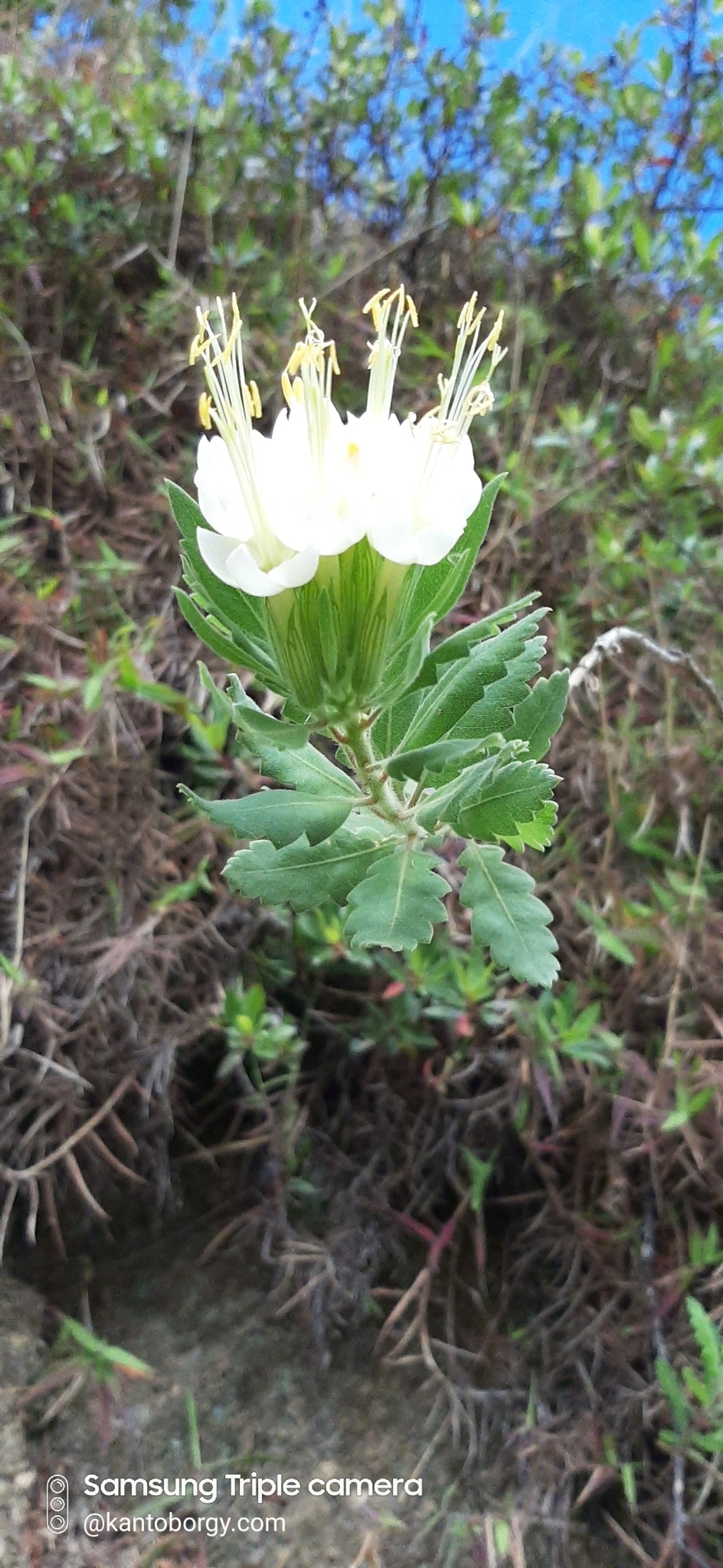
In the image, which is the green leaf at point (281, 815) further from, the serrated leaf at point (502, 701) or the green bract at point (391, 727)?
the serrated leaf at point (502, 701)

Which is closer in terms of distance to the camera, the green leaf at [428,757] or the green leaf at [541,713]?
the green leaf at [428,757]

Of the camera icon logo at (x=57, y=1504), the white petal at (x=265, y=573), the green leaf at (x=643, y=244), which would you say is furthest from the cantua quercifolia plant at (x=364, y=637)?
the green leaf at (x=643, y=244)

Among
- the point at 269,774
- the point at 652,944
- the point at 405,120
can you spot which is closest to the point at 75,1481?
the point at 652,944

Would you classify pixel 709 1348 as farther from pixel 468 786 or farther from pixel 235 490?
pixel 235 490

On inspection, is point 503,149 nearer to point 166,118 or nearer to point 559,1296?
point 166,118

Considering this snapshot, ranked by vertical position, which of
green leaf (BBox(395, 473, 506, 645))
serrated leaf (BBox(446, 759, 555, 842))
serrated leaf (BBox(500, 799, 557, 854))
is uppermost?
green leaf (BBox(395, 473, 506, 645))

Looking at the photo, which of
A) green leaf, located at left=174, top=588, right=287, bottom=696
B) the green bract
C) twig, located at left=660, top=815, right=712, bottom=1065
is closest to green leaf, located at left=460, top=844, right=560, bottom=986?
the green bract

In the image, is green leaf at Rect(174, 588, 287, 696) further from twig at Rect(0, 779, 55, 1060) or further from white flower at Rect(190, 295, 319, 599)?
twig at Rect(0, 779, 55, 1060)
